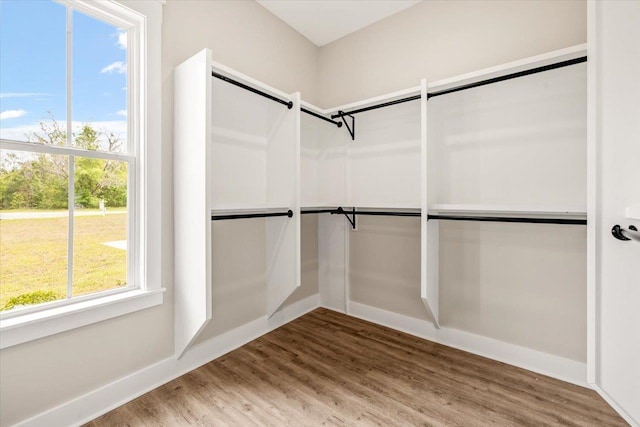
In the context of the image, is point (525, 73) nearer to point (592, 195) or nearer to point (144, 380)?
point (592, 195)

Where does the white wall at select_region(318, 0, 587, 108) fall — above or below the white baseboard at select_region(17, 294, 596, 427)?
above

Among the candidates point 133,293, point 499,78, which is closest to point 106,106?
point 133,293

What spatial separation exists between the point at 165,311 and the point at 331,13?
270 centimetres

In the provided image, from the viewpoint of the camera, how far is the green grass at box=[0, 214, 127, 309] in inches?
52.8

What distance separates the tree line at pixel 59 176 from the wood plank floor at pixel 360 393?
1.15 meters

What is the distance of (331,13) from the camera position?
2525 mm

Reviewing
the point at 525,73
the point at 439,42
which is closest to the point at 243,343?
the point at 525,73

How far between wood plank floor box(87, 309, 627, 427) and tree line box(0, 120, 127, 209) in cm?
115

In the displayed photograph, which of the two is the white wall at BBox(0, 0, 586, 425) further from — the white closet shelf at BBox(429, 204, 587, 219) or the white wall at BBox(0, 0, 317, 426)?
the white closet shelf at BBox(429, 204, 587, 219)

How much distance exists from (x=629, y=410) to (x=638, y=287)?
0.48m

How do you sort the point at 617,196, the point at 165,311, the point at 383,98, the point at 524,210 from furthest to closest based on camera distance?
1. the point at 383,98
2. the point at 165,311
3. the point at 524,210
4. the point at 617,196

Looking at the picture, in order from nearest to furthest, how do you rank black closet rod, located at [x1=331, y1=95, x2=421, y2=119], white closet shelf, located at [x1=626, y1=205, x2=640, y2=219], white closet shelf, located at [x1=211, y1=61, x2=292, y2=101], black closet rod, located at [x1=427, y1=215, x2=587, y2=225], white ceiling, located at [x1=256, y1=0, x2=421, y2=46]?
white closet shelf, located at [x1=626, y1=205, x2=640, y2=219], black closet rod, located at [x1=427, y1=215, x2=587, y2=225], white closet shelf, located at [x1=211, y1=61, x2=292, y2=101], black closet rod, located at [x1=331, y1=95, x2=421, y2=119], white ceiling, located at [x1=256, y1=0, x2=421, y2=46]

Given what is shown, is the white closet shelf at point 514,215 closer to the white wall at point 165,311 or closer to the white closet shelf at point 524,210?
the white closet shelf at point 524,210

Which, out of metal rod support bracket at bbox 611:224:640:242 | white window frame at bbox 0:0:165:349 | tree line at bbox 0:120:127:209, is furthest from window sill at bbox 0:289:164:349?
metal rod support bracket at bbox 611:224:640:242
